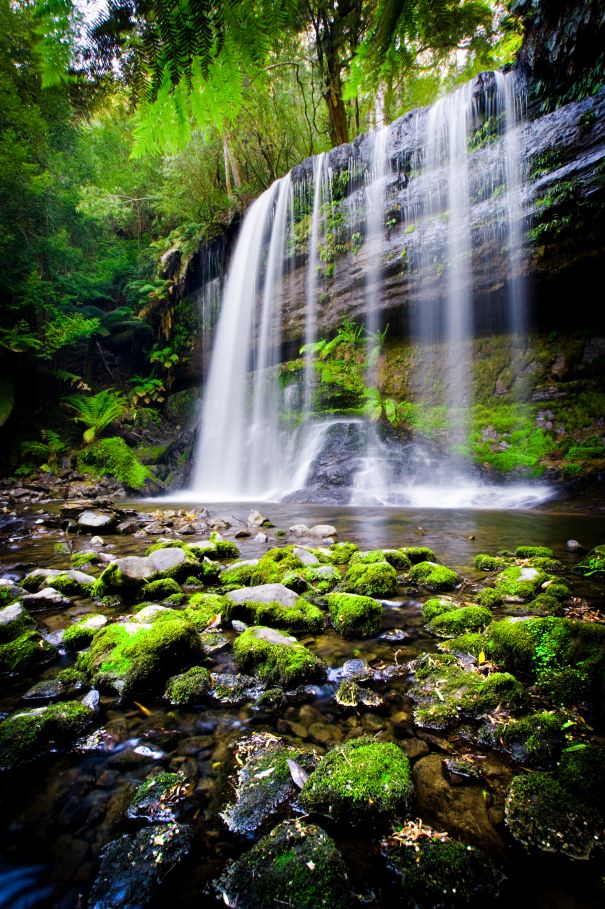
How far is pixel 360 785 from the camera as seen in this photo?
1.26 metres

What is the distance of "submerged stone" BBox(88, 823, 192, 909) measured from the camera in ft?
3.20

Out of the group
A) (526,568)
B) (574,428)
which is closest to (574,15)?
(574,428)

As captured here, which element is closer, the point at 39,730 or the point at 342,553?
the point at 39,730

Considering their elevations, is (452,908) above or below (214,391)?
below

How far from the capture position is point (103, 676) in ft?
6.43

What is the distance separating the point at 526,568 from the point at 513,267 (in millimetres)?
10008

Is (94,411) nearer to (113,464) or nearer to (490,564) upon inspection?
(113,464)

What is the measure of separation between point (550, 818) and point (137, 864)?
1.17m

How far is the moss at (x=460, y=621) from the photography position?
8.02 feet

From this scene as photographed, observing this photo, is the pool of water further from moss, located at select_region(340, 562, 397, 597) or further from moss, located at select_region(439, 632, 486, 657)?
moss, located at select_region(340, 562, 397, 597)

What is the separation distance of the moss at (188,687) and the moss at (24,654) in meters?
0.85

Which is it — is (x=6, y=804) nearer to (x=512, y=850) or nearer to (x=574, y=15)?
(x=512, y=850)

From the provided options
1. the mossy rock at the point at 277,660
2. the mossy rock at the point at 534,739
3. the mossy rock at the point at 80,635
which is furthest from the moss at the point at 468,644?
the mossy rock at the point at 80,635

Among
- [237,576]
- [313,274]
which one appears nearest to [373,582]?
[237,576]
